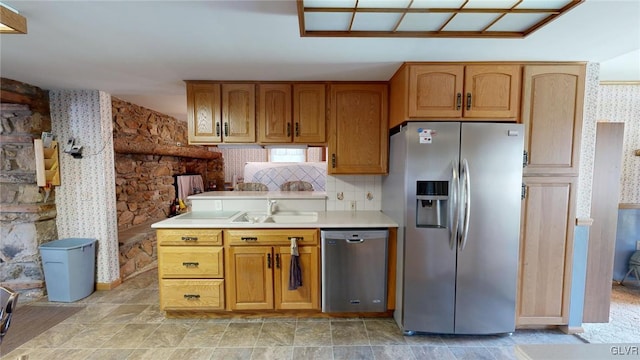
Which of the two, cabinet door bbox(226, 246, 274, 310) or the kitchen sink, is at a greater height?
the kitchen sink

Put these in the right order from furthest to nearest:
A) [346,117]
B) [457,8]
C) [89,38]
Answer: [346,117], [89,38], [457,8]

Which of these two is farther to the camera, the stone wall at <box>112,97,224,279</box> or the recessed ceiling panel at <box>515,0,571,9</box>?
the stone wall at <box>112,97,224,279</box>

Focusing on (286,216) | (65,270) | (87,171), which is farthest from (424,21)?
(65,270)

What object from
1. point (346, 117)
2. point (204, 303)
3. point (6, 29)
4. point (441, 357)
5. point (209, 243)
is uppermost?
point (6, 29)

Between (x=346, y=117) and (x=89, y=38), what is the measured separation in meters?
1.96

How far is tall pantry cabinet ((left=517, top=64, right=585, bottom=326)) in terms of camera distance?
2025 millimetres

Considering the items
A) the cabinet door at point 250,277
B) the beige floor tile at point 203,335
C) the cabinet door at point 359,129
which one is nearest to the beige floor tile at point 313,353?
the cabinet door at point 250,277

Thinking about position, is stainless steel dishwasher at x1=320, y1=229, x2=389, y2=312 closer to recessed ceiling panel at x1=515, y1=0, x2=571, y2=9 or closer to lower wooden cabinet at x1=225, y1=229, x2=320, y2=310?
lower wooden cabinet at x1=225, y1=229, x2=320, y2=310

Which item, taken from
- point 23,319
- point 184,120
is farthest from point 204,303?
point 184,120

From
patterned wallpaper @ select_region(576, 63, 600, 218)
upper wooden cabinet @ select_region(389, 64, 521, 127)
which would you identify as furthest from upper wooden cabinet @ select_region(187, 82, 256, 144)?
patterned wallpaper @ select_region(576, 63, 600, 218)

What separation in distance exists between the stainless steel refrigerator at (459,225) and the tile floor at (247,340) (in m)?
0.14

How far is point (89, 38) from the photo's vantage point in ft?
5.41

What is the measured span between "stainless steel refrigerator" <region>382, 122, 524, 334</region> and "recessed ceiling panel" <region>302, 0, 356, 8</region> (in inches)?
38.8

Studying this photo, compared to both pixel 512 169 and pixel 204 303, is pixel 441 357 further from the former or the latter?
pixel 204 303
